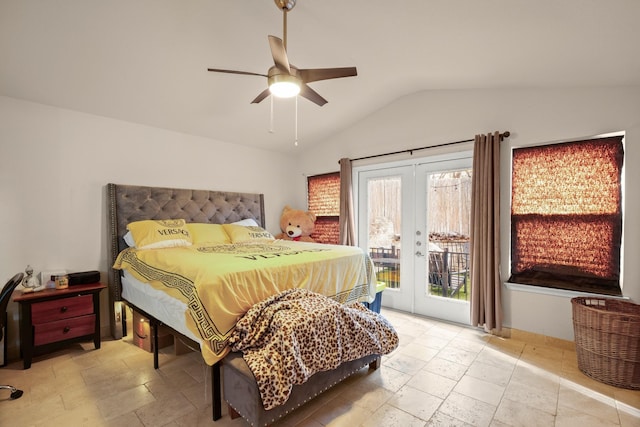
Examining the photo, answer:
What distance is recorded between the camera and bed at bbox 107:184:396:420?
5.91 ft

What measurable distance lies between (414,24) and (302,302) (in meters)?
2.26

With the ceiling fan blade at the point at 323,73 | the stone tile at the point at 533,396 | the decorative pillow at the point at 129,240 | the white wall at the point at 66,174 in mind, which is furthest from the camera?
the decorative pillow at the point at 129,240

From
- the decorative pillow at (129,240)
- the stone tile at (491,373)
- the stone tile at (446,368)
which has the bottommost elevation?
the stone tile at (446,368)

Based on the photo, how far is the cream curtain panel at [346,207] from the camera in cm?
430

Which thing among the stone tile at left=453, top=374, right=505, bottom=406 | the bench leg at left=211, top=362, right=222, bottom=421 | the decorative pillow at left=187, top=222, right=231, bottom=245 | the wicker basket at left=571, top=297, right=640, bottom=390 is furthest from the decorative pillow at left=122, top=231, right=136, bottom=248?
the wicker basket at left=571, top=297, right=640, bottom=390

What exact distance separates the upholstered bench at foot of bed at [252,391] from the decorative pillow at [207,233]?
1997mm

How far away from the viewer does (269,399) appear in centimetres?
156

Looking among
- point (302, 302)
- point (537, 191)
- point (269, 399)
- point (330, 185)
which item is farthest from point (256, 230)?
point (537, 191)

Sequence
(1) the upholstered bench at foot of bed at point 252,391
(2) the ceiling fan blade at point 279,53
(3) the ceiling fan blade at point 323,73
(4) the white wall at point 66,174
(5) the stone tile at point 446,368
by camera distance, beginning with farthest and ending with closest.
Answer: (4) the white wall at point 66,174, (5) the stone tile at point 446,368, (3) the ceiling fan blade at point 323,73, (2) the ceiling fan blade at point 279,53, (1) the upholstered bench at foot of bed at point 252,391

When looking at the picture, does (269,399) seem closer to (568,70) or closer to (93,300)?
(93,300)

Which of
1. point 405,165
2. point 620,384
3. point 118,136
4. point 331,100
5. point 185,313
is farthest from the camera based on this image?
point 405,165

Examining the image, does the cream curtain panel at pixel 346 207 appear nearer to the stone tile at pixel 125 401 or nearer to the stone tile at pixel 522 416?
the stone tile at pixel 522 416

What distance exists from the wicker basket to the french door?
115cm

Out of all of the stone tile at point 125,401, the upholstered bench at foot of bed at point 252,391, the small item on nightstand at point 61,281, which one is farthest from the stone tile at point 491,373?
the small item on nightstand at point 61,281
